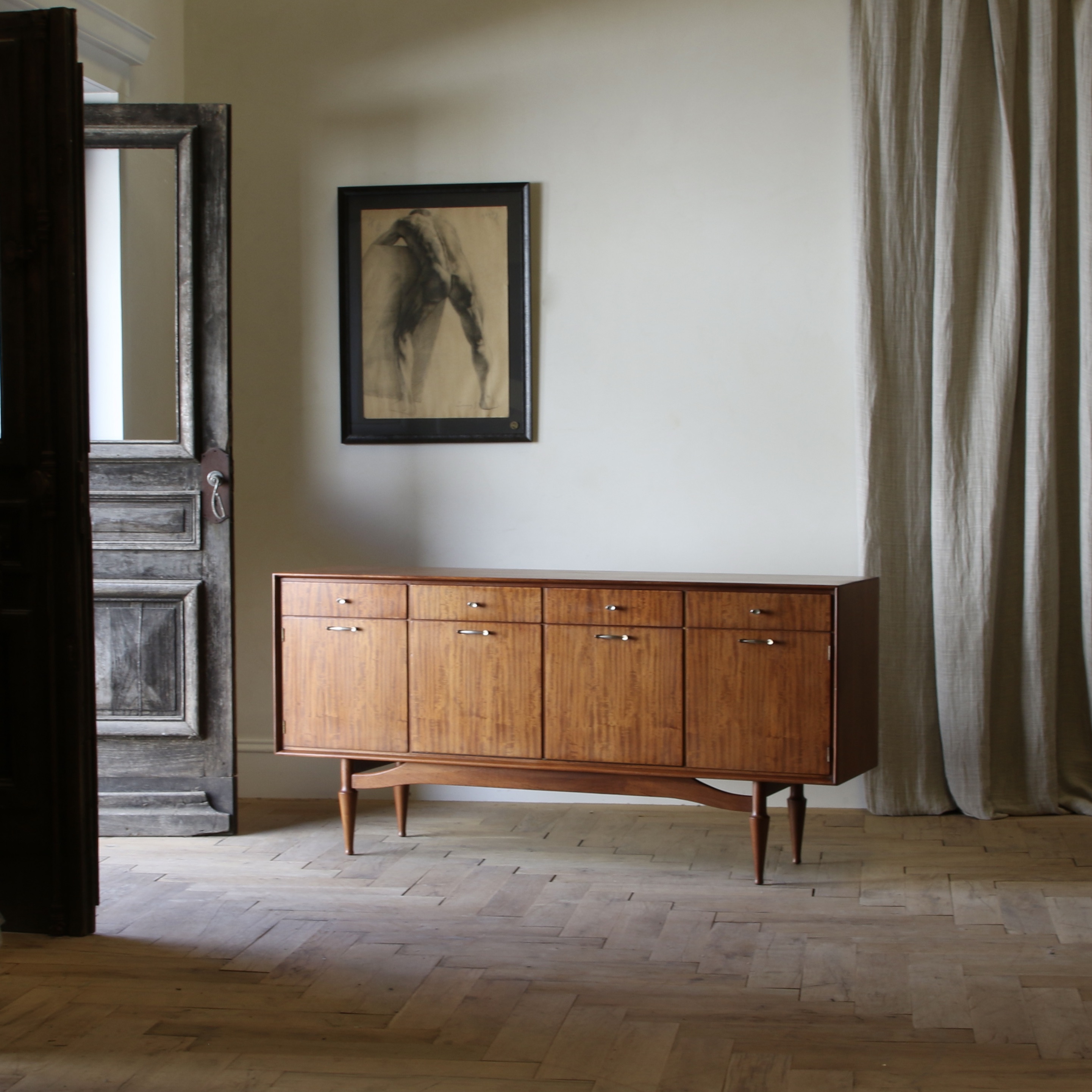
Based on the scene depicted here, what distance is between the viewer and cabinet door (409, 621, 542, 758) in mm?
3639

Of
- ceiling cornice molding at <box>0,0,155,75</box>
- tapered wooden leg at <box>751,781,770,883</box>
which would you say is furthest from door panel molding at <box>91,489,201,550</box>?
tapered wooden leg at <box>751,781,770,883</box>

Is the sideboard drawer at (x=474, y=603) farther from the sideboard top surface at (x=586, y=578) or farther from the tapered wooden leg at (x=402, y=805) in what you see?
the tapered wooden leg at (x=402, y=805)

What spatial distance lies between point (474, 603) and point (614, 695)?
19.5 inches

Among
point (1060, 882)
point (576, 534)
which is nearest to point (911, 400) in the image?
point (576, 534)

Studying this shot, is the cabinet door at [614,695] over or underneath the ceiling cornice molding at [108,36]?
underneath

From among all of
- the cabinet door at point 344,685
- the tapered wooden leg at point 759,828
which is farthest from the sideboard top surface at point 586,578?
the tapered wooden leg at point 759,828

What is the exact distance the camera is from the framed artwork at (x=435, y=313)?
443 centimetres

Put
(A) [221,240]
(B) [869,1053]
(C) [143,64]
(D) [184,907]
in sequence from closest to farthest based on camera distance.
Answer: (B) [869,1053] → (D) [184,907] → (A) [221,240] → (C) [143,64]

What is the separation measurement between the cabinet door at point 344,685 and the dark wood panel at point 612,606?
49 centimetres

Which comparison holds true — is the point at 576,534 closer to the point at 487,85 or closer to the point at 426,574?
the point at 426,574

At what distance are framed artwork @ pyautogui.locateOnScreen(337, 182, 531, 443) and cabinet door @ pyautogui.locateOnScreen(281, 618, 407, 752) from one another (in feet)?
3.19

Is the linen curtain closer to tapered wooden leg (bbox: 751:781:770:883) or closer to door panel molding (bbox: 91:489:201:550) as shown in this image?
tapered wooden leg (bbox: 751:781:770:883)

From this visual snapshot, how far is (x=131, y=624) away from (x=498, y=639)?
1310mm

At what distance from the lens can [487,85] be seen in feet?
14.6
